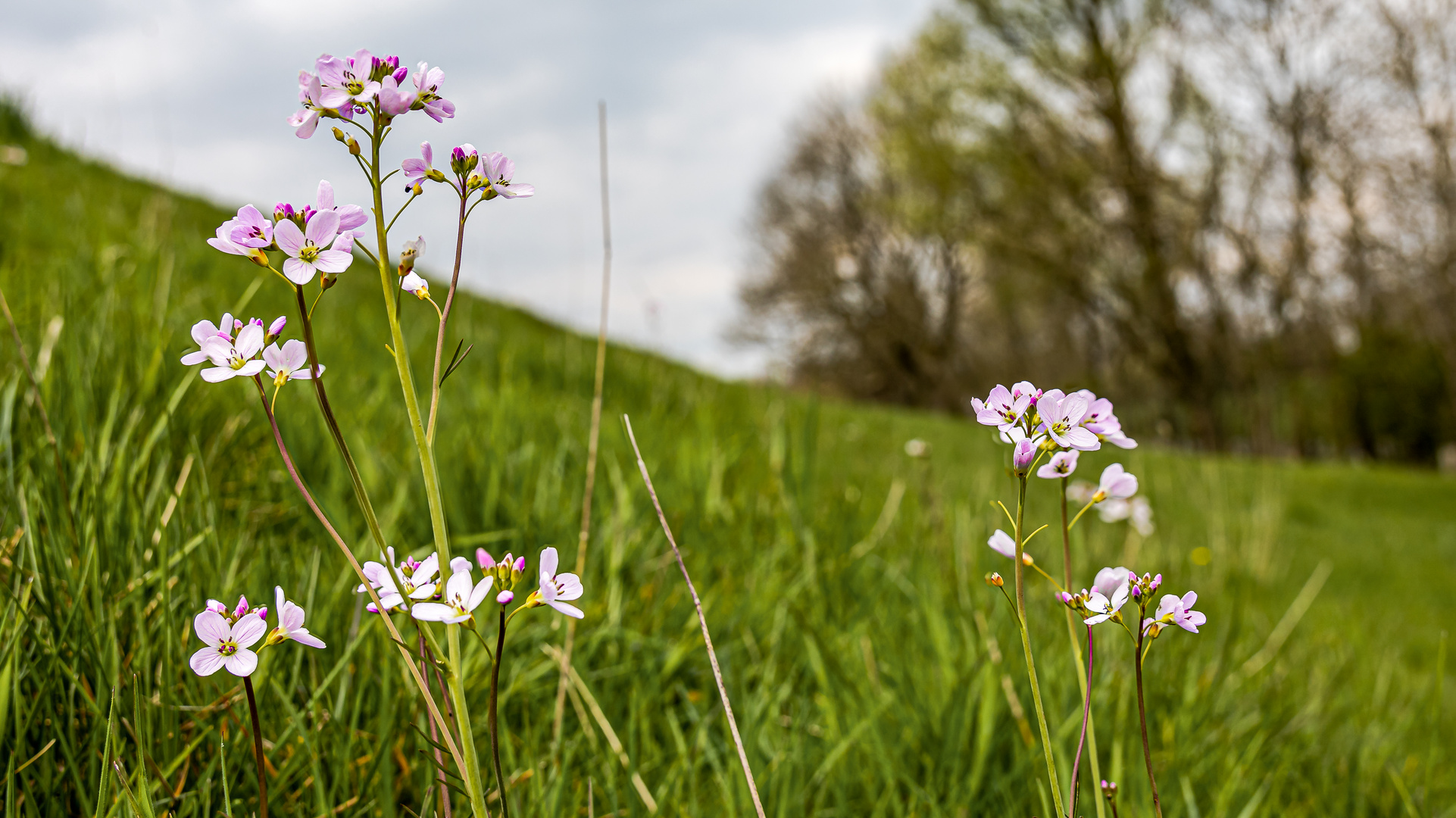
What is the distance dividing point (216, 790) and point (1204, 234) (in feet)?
68.2

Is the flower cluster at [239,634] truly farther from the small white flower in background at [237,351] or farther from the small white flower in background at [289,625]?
the small white flower in background at [237,351]

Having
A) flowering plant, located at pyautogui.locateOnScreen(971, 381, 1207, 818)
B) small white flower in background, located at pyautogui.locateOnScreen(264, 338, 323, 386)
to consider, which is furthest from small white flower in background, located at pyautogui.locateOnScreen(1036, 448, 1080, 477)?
small white flower in background, located at pyautogui.locateOnScreen(264, 338, 323, 386)

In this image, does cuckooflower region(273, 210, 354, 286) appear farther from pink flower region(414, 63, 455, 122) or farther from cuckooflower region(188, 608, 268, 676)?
cuckooflower region(188, 608, 268, 676)

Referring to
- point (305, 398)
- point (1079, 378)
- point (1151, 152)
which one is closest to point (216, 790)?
point (305, 398)

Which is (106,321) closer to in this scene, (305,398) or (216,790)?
(305,398)

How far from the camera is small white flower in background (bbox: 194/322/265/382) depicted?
1.86 feet

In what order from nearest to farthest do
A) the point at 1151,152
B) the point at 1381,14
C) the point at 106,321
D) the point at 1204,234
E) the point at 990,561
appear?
the point at 106,321 < the point at 990,561 < the point at 1381,14 < the point at 1204,234 < the point at 1151,152

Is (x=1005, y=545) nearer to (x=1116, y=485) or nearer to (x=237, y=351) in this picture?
(x=1116, y=485)

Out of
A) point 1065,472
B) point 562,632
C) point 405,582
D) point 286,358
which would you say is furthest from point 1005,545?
point 562,632

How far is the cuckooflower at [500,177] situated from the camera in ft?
2.09

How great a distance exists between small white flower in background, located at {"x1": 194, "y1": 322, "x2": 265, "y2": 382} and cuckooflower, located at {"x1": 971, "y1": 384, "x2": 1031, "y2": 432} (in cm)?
51

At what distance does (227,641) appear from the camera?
0.60 m

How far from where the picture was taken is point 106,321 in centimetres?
197

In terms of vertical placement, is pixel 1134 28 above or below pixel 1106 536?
above
